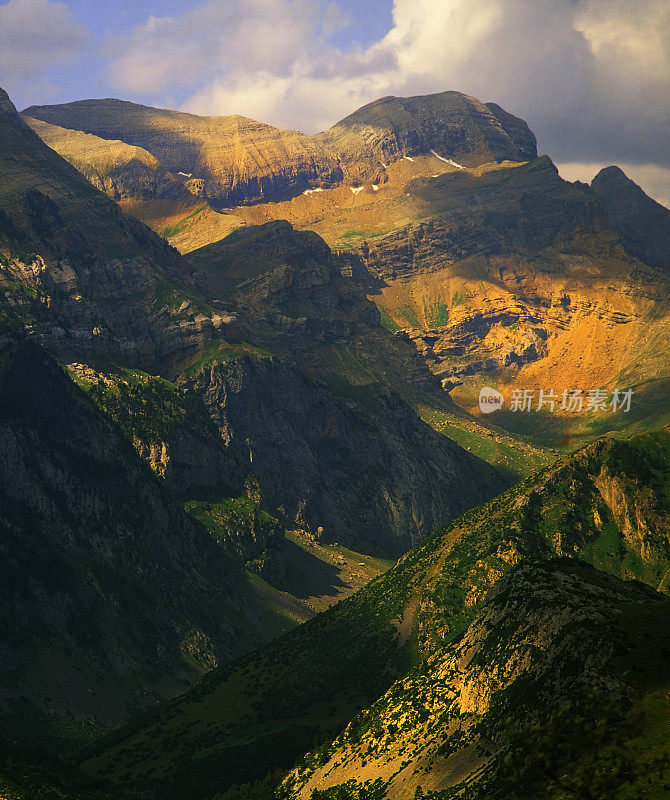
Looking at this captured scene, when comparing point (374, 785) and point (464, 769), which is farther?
point (374, 785)

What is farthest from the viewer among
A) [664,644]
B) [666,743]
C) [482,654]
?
[482,654]

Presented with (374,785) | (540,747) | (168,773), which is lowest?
(168,773)

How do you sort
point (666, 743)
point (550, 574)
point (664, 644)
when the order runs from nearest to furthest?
1. point (666, 743)
2. point (664, 644)
3. point (550, 574)

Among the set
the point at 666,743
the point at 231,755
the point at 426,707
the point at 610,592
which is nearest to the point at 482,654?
the point at 426,707

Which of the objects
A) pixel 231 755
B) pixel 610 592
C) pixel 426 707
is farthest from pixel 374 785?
pixel 231 755

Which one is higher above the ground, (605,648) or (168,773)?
(605,648)

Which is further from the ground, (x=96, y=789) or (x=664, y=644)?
(x=664, y=644)

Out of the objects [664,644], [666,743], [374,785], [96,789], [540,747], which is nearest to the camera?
[666,743]

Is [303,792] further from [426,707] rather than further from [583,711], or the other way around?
[583,711]

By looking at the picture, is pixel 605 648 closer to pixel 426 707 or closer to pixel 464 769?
pixel 464 769
